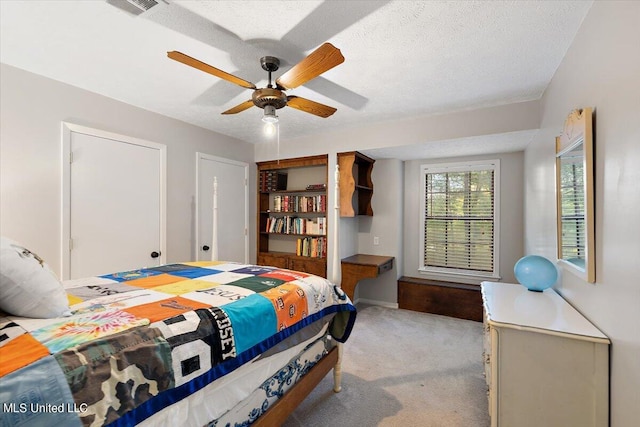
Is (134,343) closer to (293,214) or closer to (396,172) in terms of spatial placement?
(293,214)

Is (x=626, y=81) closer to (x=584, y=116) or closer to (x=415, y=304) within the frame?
(x=584, y=116)

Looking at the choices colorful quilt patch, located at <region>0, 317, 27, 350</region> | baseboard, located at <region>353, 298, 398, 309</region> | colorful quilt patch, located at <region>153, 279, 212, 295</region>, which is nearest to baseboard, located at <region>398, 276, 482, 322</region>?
baseboard, located at <region>353, 298, 398, 309</region>

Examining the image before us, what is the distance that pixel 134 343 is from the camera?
941 millimetres

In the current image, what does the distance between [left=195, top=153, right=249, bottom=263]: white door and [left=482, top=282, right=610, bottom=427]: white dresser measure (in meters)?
3.31

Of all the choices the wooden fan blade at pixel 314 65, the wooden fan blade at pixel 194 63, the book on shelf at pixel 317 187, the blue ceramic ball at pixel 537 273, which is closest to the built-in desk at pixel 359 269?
the book on shelf at pixel 317 187

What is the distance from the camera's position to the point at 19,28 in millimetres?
1786

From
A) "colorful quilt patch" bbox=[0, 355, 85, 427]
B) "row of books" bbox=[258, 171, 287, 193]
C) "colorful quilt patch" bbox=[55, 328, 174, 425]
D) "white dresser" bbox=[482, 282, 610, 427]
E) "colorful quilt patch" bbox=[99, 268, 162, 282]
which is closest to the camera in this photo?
"colorful quilt patch" bbox=[0, 355, 85, 427]

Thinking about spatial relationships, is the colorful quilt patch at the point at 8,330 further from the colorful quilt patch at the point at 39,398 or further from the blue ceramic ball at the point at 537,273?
the blue ceramic ball at the point at 537,273

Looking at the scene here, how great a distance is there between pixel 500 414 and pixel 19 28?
3626 millimetres

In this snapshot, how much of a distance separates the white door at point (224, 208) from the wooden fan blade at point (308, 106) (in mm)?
1991

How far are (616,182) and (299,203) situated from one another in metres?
3.51

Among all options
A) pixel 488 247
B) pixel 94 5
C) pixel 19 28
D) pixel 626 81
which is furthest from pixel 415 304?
pixel 19 28

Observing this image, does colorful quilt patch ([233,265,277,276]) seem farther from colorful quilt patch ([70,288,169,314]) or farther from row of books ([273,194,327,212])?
row of books ([273,194,327,212])

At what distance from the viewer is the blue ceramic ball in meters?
2.04
